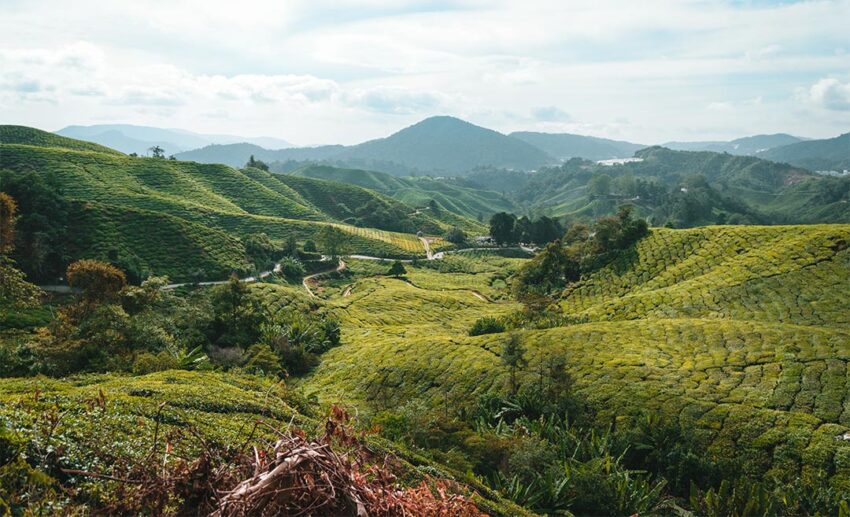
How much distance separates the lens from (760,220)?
547 feet

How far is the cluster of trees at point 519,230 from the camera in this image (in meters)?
111

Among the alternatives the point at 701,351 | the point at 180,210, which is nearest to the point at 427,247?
the point at 180,210

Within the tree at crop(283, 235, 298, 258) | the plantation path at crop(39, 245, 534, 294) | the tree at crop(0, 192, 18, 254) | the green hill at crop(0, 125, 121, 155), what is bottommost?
the plantation path at crop(39, 245, 534, 294)

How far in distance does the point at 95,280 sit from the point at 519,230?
93943 mm

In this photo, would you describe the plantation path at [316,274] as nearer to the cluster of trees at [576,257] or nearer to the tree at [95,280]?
the cluster of trees at [576,257]

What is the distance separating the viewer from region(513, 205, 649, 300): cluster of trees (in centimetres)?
6712

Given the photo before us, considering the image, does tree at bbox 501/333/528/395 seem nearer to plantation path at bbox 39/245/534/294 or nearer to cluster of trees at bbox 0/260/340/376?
cluster of trees at bbox 0/260/340/376

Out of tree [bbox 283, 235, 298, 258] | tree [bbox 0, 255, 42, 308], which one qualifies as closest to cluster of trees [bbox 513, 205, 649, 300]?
tree [bbox 283, 235, 298, 258]

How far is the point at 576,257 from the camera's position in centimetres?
7050

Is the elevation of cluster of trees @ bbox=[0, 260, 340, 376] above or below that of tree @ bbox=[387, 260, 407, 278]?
above

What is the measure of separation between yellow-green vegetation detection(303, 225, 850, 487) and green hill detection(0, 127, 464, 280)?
1026 inches

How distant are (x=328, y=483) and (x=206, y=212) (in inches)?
3911

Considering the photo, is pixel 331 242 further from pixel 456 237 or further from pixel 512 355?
pixel 512 355

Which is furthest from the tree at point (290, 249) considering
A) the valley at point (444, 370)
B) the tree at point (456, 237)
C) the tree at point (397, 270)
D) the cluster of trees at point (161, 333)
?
the tree at point (456, 237)
